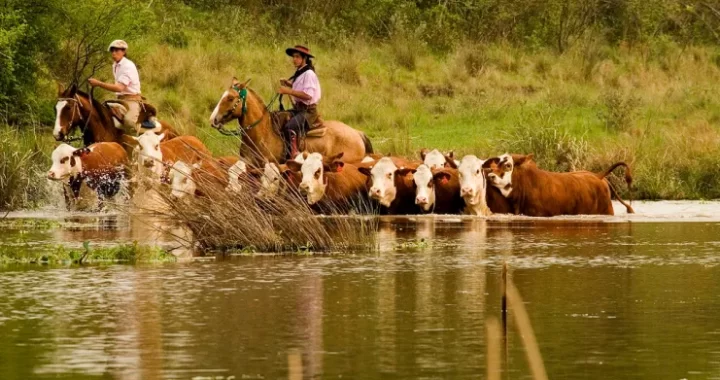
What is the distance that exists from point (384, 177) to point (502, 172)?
1.60 m

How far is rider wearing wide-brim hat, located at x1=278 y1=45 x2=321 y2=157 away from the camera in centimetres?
2453

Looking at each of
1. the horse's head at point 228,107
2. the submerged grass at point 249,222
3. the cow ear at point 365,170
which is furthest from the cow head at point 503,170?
the submerged grass at point 249,222

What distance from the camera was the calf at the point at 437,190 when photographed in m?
23.8

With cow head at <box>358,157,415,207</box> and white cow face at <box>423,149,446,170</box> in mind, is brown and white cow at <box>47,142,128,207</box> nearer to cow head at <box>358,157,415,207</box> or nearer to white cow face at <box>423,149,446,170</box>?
cow head at <box>358,157,415,207</box>

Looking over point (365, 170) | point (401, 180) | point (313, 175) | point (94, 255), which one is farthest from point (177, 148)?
point (94, 255)

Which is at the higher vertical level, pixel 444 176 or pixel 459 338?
pixel 444 176

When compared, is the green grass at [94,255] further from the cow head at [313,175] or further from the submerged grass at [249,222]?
the cow head at [313,175]

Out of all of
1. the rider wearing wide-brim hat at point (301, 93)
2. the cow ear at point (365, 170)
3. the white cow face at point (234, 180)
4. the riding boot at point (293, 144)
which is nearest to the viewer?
→ the white cow face at point (234, 180)

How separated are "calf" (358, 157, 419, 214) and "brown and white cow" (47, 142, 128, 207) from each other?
10.9ft

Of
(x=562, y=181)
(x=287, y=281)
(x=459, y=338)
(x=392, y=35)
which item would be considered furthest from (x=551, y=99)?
(x=459, y=338)

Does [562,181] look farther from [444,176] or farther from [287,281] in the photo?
[287,281]

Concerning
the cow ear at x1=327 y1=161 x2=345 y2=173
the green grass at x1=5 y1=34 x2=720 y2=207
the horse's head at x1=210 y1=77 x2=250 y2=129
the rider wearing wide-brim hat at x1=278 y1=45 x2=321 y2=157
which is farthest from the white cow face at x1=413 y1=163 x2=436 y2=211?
the green grass at x1=5 y1=34 x2=720 y2=207

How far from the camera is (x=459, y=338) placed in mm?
11633

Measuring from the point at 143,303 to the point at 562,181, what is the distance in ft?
38.2
